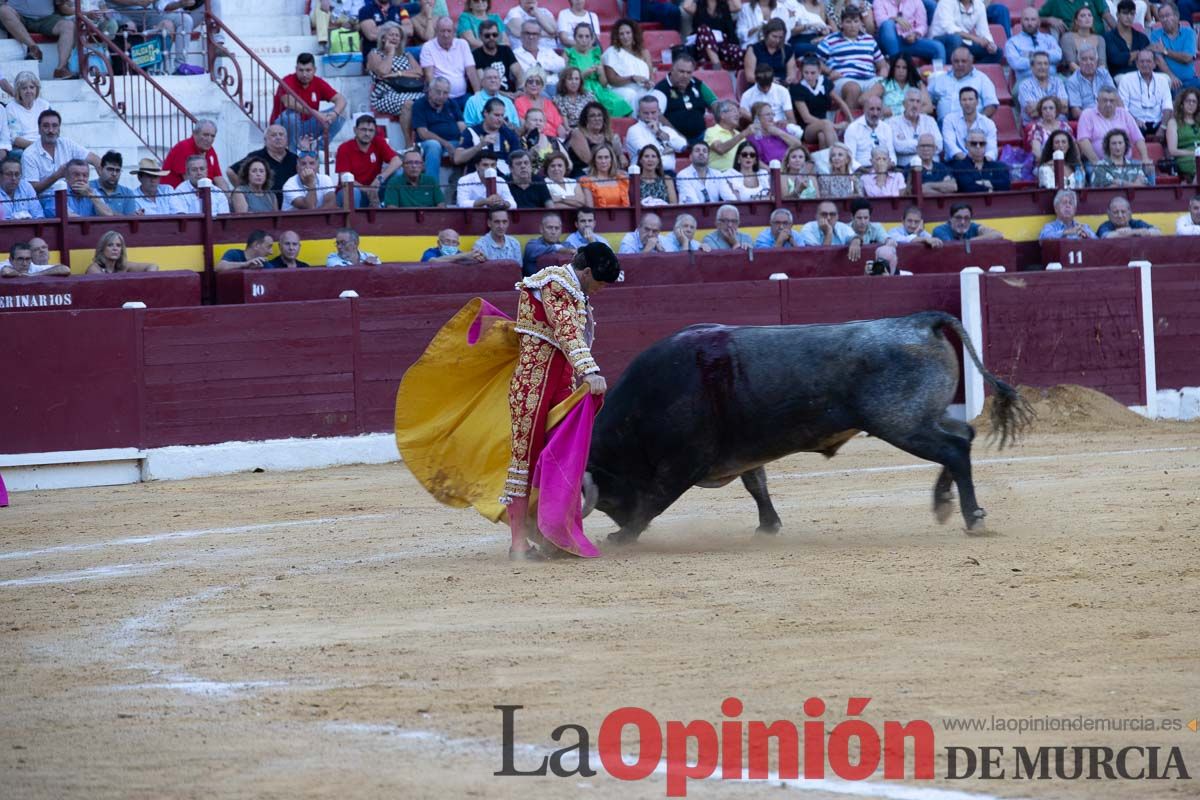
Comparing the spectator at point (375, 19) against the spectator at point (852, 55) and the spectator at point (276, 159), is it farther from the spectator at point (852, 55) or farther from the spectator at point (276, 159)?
the spectator at point (852, 55)

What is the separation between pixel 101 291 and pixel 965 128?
7.12 metres

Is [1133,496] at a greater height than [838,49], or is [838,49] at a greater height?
[838,49]

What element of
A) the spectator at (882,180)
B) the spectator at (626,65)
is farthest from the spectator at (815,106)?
the spectator at (626,65)

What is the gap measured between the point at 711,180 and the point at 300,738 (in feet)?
29.4

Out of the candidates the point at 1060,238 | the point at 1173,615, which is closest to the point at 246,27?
the point at 1060,238

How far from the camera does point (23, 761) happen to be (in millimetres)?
3551

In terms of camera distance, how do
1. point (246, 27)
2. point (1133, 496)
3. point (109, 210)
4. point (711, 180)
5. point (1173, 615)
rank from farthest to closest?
point (246, 27), point (711, 180), point (109, 210), point (1133, 496), point (1173, 615)

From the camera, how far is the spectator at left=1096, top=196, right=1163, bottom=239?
42.1 feet

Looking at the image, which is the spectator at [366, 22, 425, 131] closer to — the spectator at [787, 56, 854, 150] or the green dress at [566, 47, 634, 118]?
the green dress at [566, 47, 634, 118]

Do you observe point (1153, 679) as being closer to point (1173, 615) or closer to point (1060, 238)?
point (1173, 615)

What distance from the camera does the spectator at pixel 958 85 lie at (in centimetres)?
1384

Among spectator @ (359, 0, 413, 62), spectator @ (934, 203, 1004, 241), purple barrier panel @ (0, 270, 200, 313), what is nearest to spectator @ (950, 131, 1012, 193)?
spectator @ (934, 203, 1004, 241)

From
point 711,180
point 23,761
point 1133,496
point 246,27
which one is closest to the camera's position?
point 23,761

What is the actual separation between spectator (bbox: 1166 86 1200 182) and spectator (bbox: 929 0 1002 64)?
1780 mm
